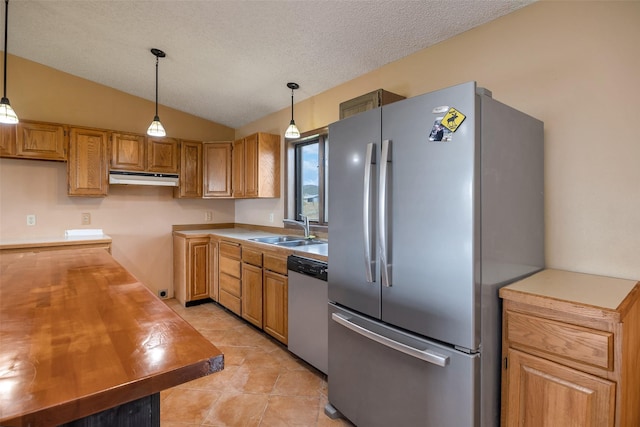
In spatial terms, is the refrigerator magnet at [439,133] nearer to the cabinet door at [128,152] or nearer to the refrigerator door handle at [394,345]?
the refrigerator door handle at [394,345]

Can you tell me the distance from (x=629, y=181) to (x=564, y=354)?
3.14 feet

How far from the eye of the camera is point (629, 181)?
5.09 ft

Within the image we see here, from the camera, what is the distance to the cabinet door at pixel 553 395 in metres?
1.14

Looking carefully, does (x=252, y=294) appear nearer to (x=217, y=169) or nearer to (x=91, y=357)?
(x=217, y=169)

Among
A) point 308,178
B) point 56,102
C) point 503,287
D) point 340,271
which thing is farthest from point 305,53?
point 56,102

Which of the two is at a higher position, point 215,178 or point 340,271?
point 215,178

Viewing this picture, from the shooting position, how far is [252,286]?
3.21 m

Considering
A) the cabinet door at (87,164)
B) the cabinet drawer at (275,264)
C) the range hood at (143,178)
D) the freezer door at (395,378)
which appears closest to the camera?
the freezer door at (395,378)

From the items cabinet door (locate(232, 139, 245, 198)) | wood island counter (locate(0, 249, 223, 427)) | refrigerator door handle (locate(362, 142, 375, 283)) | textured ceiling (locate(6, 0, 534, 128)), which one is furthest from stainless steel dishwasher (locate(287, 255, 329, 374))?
cabinet door (locate(232, 139, 245, 198))

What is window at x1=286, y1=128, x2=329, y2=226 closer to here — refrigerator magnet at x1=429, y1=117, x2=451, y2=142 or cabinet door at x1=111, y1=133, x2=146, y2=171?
cabinet door at x1=111, y1=133, x2=146, y2=171

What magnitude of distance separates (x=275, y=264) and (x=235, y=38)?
1879 millimetres

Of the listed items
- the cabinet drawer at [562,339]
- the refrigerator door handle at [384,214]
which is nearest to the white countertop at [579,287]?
the cabinet drawer at [562,339]

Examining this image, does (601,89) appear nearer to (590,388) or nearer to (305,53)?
(590,388)

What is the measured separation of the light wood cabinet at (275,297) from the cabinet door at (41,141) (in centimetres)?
253
